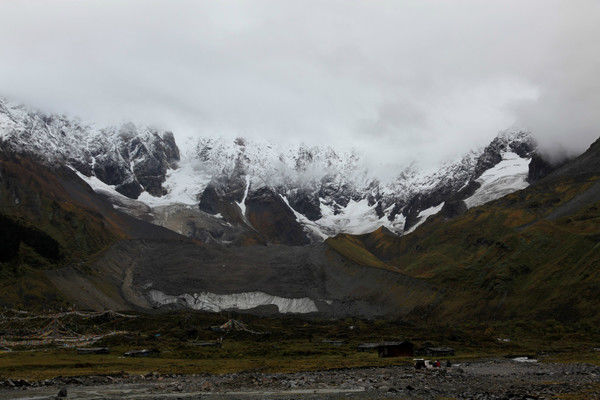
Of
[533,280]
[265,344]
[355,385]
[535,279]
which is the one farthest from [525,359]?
[533,280]

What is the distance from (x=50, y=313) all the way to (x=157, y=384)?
10139 centimetres

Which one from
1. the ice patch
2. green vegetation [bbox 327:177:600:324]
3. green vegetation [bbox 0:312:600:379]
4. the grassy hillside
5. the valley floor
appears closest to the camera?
the valley floor

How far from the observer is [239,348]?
118m

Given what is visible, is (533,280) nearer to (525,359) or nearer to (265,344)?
(525,359)

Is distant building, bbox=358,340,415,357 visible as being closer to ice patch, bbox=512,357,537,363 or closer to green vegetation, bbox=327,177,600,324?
ice patch, bbox=512,357,537,363

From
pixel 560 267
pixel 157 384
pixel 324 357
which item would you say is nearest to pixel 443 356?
pixel 324 357

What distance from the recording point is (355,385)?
60719 millimetres

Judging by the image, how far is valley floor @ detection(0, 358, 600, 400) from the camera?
5044 centimetres

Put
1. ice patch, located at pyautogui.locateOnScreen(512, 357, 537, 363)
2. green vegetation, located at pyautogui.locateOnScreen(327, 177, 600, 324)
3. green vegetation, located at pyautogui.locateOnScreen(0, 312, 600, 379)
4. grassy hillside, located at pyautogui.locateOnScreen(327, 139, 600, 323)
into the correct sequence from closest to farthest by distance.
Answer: green vegetation, located at pyautogui.locateOnScreen(0, 312, 600, 379) < ice patch, located at pyautogui.locateOnScreen(512, 357, 537, 363) < grassy hillside, located at pyautogui.locateOnScreen(327, 139, 600, 323) < green vegetation, located at pyautogui.locateOnScreen(327, 177, 600, 324)

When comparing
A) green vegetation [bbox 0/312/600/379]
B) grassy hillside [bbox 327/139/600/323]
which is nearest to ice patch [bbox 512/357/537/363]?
green vegetation [bbox 0/312/600/379]

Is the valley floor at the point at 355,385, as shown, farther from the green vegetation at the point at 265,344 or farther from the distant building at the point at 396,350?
the distant building at the point at 396,350

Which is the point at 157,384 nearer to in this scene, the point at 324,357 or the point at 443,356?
the point at 324,357

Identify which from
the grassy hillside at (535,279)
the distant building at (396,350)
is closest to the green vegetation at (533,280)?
the grassy hillside at (535,279)

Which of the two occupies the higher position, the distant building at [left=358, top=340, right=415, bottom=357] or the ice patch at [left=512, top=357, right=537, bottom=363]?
the distant building at [left=358, top=340, right=415, bottom=357]
